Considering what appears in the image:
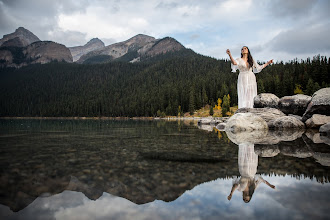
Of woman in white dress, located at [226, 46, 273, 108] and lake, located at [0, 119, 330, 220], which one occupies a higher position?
woman in white dress, located at [226, 46, 273, 108]

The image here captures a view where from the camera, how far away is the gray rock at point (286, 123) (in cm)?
2097

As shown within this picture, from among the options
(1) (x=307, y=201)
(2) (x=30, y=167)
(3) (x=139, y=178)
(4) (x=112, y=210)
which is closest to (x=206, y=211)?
(4) (x=112, y=210)

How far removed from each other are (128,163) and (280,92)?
3953 inches

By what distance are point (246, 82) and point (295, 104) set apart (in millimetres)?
6426

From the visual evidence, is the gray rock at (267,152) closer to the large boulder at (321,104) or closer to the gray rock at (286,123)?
the gray rock at (286,123)

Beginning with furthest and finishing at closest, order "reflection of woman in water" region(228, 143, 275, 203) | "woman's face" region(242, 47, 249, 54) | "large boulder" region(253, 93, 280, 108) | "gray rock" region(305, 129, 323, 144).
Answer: "large boulder" region(253, 93, 280, 108)
"woman's face" region(242, 47, 249, 54)
"gray rock" region(305, 129, 323, 144)
"reflection of woman in water" region(228, 143, 275, 203)

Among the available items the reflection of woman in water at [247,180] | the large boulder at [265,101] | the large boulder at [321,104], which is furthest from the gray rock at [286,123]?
the reflection of woman in water at [247,180]

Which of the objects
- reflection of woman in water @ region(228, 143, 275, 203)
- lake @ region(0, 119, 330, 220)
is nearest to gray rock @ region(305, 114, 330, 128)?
lake @ region(0, 119, 330, 220)

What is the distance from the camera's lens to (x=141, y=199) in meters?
4.48

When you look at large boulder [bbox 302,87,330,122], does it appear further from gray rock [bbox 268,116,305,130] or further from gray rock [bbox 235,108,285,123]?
gray rock [bbox 235,108,285,123]

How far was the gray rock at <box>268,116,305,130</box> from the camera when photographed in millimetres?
20969

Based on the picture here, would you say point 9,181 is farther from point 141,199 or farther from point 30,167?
point 141,199

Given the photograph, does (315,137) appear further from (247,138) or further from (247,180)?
(247,180)

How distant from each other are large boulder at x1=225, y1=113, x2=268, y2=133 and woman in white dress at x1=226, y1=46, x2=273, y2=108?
4.71m
